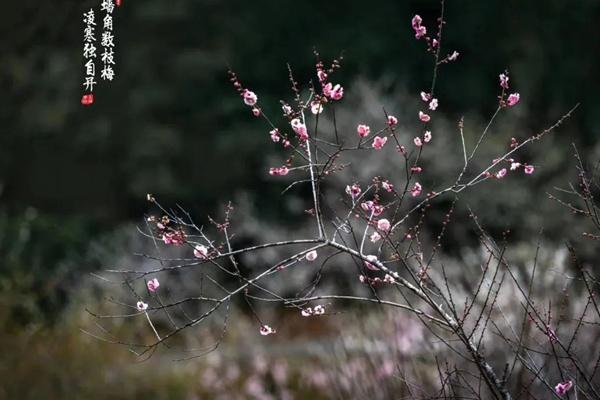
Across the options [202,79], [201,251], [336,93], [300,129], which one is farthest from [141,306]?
[202,79]

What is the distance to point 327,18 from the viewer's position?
55.6ft

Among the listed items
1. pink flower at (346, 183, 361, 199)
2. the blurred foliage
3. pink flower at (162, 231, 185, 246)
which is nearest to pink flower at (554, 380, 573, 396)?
pink flower at (346, 183, 361, 199)

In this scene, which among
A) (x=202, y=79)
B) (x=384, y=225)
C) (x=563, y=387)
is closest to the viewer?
(x=563, y=387)

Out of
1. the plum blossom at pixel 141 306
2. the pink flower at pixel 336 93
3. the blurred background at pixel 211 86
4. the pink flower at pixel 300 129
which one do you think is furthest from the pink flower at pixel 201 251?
the blurred background at pixel 211 86

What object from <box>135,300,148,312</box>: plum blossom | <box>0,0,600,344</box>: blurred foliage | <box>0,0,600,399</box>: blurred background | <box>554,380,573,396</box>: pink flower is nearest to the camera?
<box>554,380,573,396</box>: pink flower

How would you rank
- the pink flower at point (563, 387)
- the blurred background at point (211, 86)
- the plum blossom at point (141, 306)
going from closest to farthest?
the pink flower at point (563, 387) < the plum blossom at point (141, 306) < the blurred background at point (211, 86)

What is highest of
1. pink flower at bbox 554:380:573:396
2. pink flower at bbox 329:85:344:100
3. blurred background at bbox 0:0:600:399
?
blurred background at bbox 0:0:600:399

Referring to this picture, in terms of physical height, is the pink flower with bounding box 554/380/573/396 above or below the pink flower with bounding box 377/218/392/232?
below

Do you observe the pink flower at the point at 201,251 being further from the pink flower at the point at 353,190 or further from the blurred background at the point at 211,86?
the blurred background at the point at 211,86

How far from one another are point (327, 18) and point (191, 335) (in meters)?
8.65

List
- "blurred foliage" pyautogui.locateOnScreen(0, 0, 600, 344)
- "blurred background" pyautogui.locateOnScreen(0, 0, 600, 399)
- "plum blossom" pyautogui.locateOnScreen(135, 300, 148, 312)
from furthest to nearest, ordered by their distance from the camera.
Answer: "blurred foliage" pyautogui.locateOnScreen(0, 0, 600, 344), "blurred background" pyautogui.locateOnScreen(0, 0, 600, 399), "plum blossom" pyautogui.locateOnScreen(135, 300, 148, 312)

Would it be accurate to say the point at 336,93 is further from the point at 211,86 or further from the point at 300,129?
the point at 211,86

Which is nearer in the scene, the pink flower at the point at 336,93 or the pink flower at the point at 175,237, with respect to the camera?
the pink flower at the point at 175,237

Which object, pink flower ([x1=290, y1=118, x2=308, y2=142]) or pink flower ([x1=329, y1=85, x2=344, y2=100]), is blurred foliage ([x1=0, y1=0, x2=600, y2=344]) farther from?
pink flower ([x1=290, y1=118, x2=308, y2=142])
